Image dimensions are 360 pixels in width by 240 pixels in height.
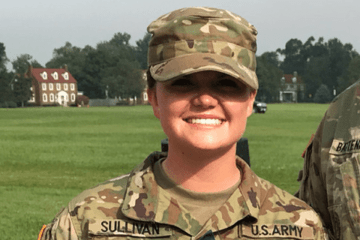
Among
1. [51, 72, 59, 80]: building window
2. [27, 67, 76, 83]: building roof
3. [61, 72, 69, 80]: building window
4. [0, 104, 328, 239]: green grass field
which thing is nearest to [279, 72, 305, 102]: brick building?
[61, 72, 69, 80]: building window

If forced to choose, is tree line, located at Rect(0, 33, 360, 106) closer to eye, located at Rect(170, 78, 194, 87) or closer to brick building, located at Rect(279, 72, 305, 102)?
brick building, located at Rect(279, 72, 305, 102)

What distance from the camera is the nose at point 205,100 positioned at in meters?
1.96

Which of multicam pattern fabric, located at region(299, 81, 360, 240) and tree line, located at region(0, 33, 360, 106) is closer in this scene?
multicam pattern fabric, located at region(299, 81, 360, 240)

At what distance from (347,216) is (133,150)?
1275 cm

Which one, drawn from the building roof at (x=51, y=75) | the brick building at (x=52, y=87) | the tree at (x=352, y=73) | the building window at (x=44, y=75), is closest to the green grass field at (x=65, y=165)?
the brick building at (x=52, y=87)

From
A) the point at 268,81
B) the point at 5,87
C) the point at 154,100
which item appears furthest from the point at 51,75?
the point at 154,100

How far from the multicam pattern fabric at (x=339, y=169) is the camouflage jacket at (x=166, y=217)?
1.53ft

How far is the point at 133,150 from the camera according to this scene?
15.1m

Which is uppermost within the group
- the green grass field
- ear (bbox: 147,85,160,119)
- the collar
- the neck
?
ear (bbox: 147,85,160,119)

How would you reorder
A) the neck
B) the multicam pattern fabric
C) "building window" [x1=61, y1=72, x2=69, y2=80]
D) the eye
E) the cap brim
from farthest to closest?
1. "building window" [x1=61, y1=72, x2=69, y2=80]
2. the multicam pattern fabric
3. the neck
4. the eye
5. the cap brim

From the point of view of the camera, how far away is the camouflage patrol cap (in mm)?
1977

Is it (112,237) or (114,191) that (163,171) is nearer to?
(114,191)

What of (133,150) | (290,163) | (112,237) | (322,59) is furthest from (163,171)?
(322,59)

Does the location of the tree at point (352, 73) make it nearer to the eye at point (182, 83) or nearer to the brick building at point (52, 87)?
the brick building at point (52, 87)
